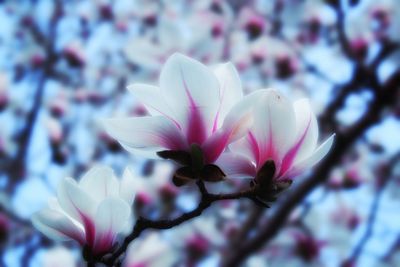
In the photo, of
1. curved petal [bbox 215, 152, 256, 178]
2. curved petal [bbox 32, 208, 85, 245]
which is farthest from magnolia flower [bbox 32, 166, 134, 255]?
curved petal [bbox 215, 152, 256, 178]

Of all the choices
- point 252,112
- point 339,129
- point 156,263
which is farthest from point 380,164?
point 252,112

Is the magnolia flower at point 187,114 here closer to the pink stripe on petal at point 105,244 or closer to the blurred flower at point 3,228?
the pink stripe on petal at point 105,244

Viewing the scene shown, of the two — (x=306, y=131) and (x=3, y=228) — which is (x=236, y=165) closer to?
(x=306, y=131)

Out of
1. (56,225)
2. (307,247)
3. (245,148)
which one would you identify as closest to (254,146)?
(245,148)

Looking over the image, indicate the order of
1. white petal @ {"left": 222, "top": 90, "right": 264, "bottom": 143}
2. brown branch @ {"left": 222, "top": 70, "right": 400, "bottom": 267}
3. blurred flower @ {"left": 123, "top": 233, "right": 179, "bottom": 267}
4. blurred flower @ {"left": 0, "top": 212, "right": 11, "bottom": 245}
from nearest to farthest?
1. white petal @ {"left": 222, "top": 90, "right": 264, "bottom": 143}
2. blurred flower @ {"left": 123, "top": 233, "right": 179, "bottom": 267}
3. brown branch @ {"left": 222, "top": 70, "right": 400, "bottom": 267}
4. blurred flower @ {"left": 0, "top": 212, "right": 11, "bottom": 245}

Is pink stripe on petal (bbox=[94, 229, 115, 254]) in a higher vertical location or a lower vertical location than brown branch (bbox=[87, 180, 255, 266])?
lower

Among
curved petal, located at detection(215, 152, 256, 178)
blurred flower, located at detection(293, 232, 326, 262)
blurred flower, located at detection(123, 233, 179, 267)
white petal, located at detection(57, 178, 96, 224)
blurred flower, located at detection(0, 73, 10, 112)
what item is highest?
curved petal, located at detection(215, 152, 256, 178)

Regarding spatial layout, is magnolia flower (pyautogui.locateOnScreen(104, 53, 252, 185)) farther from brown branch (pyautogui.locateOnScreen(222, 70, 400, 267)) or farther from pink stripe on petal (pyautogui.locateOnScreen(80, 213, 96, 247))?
brown branch (pyautogui.locateOnScreen(222, 70, 400, 267))

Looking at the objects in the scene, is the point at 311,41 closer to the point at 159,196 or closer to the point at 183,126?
the point at 159,196
